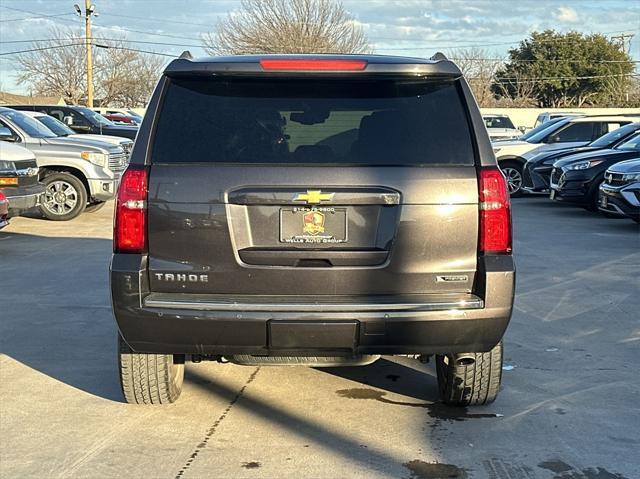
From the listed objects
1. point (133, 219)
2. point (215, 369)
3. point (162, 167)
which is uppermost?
point (162, 167)

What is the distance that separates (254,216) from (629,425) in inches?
96.8

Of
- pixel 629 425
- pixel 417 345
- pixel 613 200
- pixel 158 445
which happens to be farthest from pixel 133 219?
pixel 613 200

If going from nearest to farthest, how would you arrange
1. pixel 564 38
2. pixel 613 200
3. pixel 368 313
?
pixel 368 313
pixel 613 200
pixel 564 38

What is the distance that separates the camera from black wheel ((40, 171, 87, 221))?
14.2m

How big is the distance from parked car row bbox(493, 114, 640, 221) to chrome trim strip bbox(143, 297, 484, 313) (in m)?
9.28

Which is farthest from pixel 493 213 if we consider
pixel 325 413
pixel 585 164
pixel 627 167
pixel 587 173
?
pixel 585 164

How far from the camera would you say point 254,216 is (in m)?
4.14

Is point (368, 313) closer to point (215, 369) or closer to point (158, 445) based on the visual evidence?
point (158, 445)

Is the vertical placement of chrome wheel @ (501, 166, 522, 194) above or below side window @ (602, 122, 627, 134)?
below

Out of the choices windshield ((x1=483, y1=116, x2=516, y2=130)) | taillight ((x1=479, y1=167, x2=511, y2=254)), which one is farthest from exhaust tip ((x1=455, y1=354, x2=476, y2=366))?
windshield ((x1=483, y1=116, x2=516, y2=130))

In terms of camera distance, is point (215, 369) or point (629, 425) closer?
point (629, 425)

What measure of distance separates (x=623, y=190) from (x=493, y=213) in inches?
364

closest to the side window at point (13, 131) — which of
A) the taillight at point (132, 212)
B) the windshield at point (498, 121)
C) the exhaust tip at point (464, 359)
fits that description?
the taillight at point (132, 212)

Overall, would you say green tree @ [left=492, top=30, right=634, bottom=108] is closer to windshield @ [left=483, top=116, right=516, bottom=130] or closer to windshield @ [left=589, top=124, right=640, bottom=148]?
windshield @ [left=483, top=116, right=516, bottom=130]
